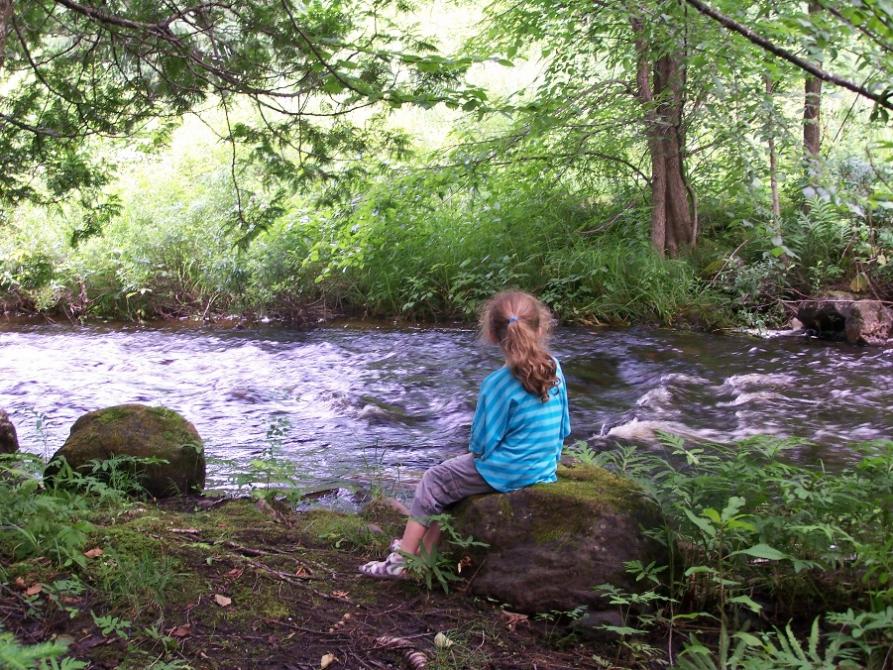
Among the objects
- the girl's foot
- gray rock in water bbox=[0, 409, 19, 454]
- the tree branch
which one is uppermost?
the tree branch

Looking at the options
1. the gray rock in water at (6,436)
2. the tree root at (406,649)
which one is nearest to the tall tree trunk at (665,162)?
the gray rock in water at (6,436)

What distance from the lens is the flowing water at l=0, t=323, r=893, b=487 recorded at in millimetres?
6469

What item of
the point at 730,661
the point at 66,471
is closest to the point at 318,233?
the point at 66,471

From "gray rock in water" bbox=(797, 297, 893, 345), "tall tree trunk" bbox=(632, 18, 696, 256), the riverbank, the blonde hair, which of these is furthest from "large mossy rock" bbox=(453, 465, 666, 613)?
"tall tree trunk" bbox=(632, 18, 696, 256)

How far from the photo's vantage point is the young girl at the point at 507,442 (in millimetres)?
3467

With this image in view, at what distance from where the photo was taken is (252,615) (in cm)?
294

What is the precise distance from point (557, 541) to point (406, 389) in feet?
17.9

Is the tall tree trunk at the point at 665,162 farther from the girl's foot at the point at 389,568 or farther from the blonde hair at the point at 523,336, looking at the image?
the girl's foot at the point at 389,568

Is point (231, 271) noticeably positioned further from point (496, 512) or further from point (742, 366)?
point (496, 512)

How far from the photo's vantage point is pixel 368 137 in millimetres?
5523

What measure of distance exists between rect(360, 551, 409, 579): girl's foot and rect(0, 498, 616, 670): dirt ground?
0.04 metres

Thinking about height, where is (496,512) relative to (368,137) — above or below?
below

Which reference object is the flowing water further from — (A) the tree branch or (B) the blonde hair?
(A) the tree branch

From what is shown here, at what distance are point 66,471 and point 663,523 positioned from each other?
3.42m
